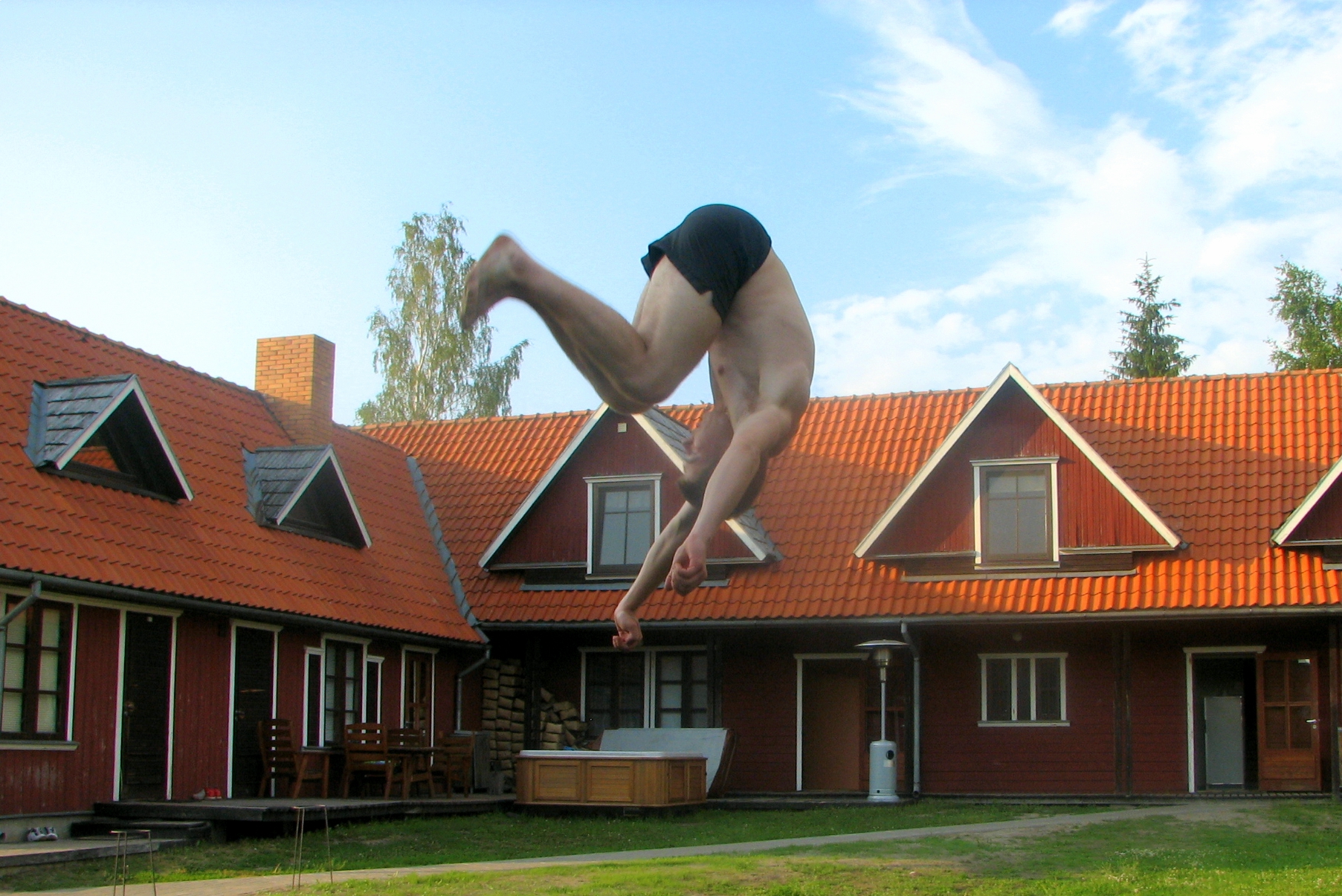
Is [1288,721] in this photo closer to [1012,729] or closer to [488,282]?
[1012,729]

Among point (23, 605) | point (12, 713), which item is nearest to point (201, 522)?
point (12, 713)

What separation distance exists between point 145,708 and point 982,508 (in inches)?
469

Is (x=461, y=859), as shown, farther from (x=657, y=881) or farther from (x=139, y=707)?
(x=139, y=707)

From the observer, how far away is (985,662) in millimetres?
24094

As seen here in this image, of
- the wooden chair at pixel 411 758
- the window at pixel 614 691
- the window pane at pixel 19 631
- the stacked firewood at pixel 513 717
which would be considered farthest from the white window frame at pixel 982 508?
the window pane at pixel 19 631

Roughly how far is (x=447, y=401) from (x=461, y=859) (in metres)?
28.8

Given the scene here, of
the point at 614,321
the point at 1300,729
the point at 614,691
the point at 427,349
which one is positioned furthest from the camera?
the point at 427,349

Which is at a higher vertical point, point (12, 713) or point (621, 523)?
point (621, 523)

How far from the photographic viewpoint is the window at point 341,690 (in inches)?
885

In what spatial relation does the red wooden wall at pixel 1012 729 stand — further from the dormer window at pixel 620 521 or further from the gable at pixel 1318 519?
the dormer window at pixel 620 521

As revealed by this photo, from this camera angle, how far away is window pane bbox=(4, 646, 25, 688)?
1648 cm

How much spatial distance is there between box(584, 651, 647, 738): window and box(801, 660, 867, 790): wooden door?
2718mm

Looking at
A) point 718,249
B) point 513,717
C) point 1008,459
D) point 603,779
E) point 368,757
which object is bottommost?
point 603,779

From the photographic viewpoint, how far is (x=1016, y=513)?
23672mm
